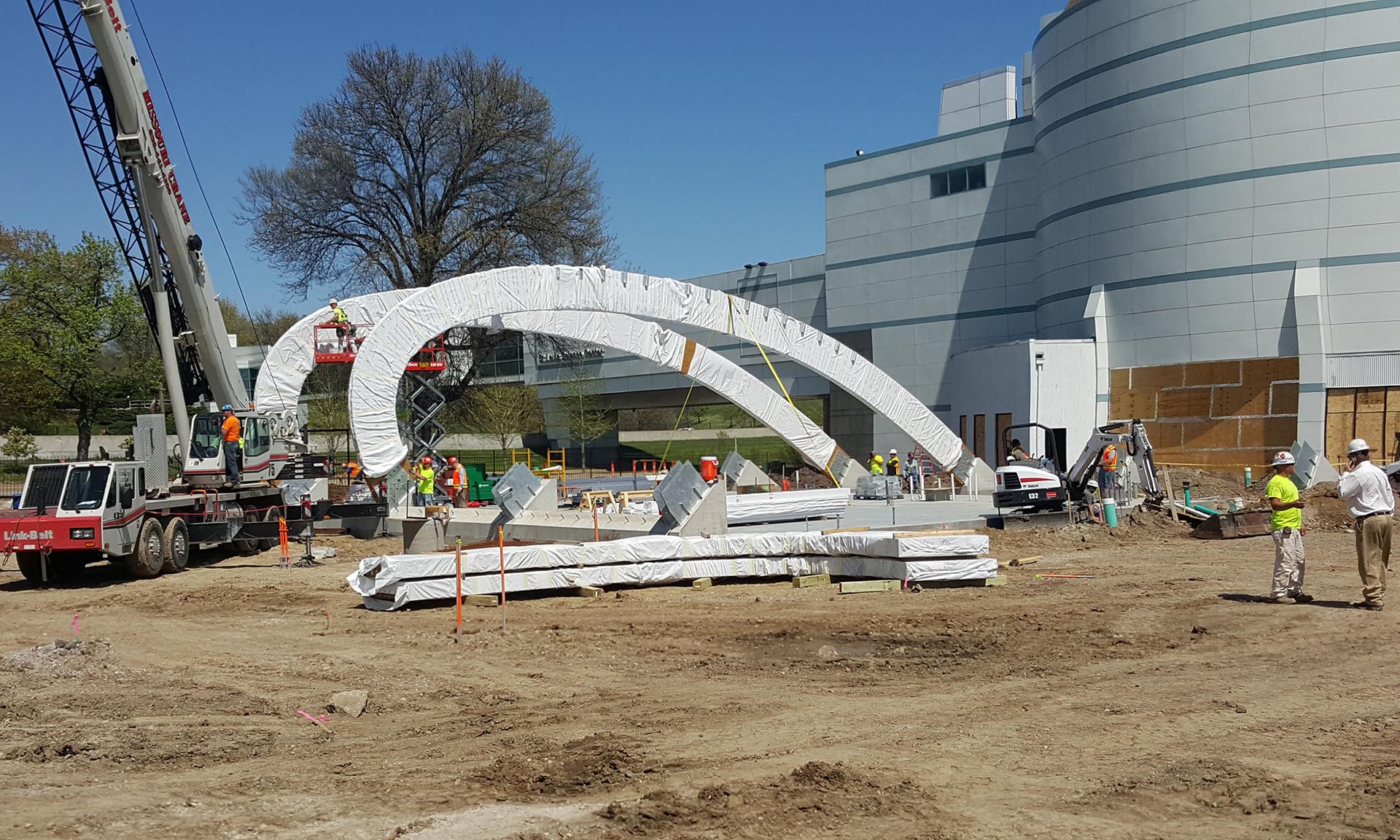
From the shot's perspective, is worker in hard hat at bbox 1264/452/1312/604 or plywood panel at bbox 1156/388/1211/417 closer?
worker in hard hat at bbox 1264/452/1312/604

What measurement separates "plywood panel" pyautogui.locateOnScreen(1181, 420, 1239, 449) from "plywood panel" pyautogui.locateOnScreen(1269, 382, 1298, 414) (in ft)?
3.63

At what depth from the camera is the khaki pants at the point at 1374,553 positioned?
1191cm

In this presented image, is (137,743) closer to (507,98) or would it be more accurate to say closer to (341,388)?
(507,98)

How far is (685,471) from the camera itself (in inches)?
691

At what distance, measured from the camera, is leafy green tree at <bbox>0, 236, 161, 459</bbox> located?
3700cm

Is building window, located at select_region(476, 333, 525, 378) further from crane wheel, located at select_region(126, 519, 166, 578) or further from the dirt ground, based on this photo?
the dirt ground

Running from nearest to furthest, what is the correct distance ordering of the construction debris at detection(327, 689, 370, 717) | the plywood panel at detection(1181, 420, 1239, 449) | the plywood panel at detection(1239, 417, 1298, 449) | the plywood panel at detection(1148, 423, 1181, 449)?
the construction debris at detection(327, 689, 370, 717)
the plywood panel at detection(1239, 417, 1298, 449)
the plywood panel at detection(1181, 420, 1239, 449)
the plywood panel at detection(1148, 423, 1181, 449)

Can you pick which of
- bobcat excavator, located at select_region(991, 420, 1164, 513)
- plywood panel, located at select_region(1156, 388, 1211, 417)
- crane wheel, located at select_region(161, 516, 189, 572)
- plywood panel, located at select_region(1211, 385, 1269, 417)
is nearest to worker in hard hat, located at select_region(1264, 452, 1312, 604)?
bobcat excavator, located at select_region(991, 420, 1164, 513)

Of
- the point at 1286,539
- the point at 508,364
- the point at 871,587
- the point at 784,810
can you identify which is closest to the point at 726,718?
the point at 784,810

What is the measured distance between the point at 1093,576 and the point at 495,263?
2540 centimetres

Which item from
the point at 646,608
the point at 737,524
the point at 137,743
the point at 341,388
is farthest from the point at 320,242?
the point at 137,743

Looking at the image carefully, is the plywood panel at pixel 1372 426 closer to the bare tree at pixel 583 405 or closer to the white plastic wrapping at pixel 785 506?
the white plastic wrapping at pixel 785 506

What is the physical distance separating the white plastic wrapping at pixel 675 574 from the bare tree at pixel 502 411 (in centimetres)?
3790

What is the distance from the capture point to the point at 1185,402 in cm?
3253
